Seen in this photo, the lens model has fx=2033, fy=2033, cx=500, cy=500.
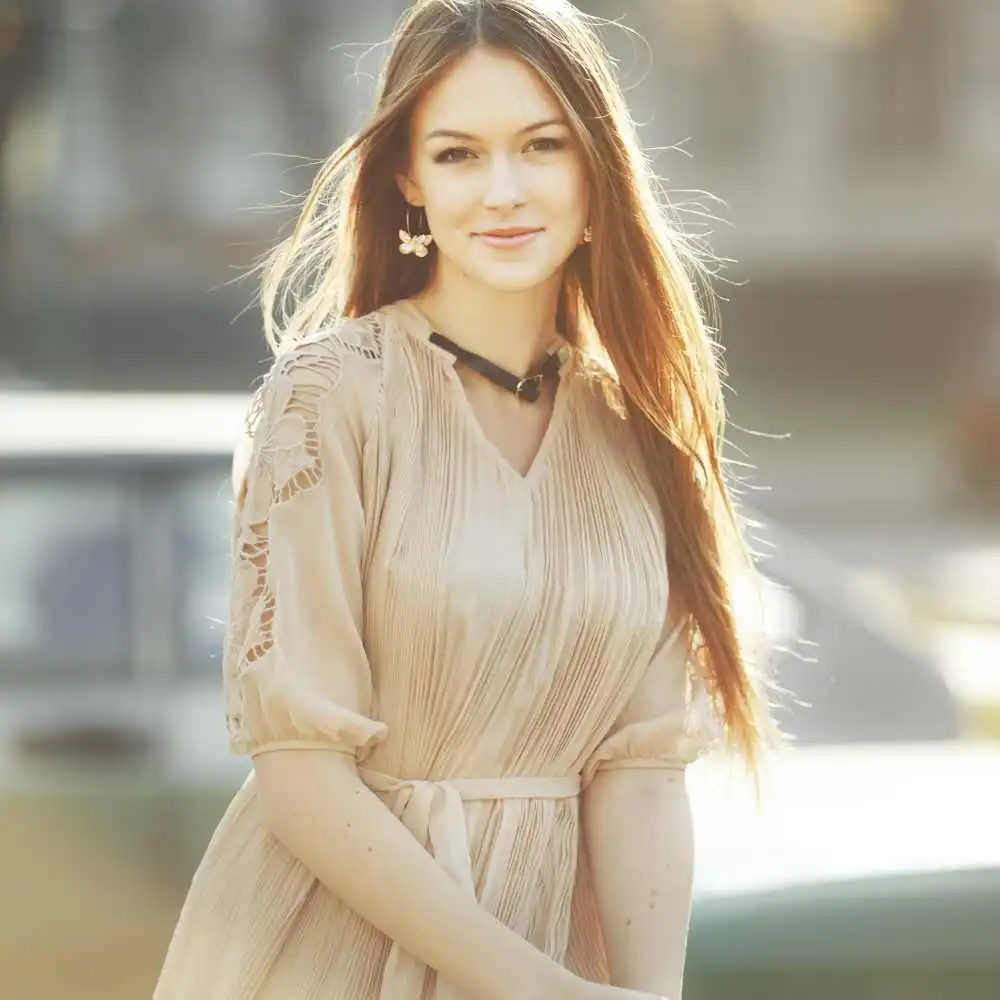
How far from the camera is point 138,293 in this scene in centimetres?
2402

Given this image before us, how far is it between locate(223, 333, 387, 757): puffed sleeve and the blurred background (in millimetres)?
587

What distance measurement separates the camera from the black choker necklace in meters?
2.26

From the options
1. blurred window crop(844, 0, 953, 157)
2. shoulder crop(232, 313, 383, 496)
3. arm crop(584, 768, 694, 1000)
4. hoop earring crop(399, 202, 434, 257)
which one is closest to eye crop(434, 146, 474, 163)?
hoop earring crop(399, 202, 434, 257)

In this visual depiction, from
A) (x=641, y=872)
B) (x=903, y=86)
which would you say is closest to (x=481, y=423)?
(x=641, y=872)

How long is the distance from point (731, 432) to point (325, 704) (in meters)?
15.8

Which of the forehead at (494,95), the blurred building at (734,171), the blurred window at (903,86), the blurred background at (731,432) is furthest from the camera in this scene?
the blurred window at (903,86)

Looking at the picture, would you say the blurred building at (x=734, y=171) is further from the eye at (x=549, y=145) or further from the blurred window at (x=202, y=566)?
the eye at (x=549, y=145)

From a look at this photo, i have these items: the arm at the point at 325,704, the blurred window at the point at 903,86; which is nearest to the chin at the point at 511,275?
the arm at the point at 325,704

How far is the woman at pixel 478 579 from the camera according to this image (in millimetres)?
2061

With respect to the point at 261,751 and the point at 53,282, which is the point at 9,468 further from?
the point at 53,282

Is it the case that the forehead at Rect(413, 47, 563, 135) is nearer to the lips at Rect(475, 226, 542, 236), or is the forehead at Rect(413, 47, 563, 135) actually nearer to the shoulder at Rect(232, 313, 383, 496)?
the lips at Rect(475, 226, 542, 236)

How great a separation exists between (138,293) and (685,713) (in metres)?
22.4

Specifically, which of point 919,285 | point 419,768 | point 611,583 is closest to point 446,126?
point 611,583

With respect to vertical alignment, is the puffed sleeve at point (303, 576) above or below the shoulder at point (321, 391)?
below
